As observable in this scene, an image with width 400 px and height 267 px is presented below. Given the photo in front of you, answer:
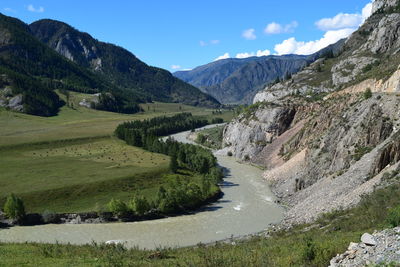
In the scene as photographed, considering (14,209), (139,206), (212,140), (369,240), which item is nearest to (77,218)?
(14,209)

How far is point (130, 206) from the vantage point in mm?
69250

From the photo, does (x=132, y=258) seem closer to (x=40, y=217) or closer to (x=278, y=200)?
(x=40, y=217)

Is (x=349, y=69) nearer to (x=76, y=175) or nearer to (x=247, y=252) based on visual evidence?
(x=76, y=175)

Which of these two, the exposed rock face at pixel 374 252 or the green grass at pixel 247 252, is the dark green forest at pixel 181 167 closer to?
the green grass at pixel 247 252

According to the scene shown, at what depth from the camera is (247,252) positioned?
85.5ft

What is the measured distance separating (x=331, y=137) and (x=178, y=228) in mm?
40443

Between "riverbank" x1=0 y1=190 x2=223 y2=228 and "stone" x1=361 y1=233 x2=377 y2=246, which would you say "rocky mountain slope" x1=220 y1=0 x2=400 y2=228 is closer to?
"riverbank" x1=0 y1=190 x2=223 y2=228

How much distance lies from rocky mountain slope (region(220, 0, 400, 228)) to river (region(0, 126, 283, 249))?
588cm

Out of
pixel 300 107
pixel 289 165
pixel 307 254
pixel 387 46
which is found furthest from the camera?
pixel 387 46

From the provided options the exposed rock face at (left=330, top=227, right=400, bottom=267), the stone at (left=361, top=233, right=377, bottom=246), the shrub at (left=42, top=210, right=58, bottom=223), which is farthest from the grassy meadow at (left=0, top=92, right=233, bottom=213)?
the stone at (left=361, top=233, right=377, bottom=246)

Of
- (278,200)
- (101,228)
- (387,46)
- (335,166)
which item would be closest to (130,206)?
(101,228)

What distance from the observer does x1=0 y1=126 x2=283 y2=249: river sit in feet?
187

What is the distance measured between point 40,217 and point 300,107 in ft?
298

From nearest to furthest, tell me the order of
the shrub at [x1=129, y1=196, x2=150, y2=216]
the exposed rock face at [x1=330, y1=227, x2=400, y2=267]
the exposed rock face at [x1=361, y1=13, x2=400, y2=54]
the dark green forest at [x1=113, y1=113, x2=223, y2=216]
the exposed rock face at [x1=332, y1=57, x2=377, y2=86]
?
the exposed rock face at [x1=330, y1=227, x2=400, y2=267] < the shrub at [x1=129, y1=196, x2=150, y2=216] < the dark green forest at [x1=113, y1=113, x2=223, y2=216] < the exposed rock face at [x1=332, y1=57, x2=377, y2=86] < the exposed rock face at [x1=361, y1=13, x2=400, y2=54]
